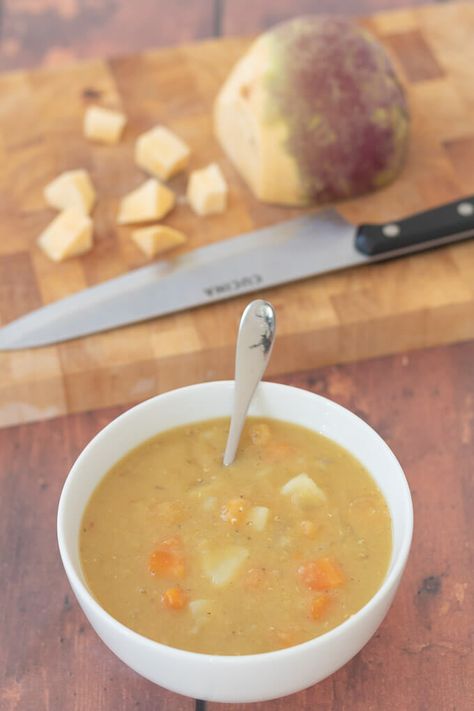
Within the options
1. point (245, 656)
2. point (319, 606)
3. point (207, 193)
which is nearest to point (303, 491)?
point (319, 606)

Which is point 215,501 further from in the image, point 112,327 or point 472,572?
point 112,327

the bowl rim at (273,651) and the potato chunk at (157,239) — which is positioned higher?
the bowl rim at (273,651)

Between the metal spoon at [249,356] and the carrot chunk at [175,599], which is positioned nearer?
the carrot chunk at [175,599]

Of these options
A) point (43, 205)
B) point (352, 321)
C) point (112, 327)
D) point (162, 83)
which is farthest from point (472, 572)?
point (162, 83)

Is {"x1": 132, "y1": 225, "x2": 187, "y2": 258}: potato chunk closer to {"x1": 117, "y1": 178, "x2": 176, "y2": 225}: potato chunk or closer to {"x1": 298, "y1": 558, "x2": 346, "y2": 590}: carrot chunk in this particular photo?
{"x1": 117, "y1": 178, "x2": 176, "y2": 225}: potato chunk

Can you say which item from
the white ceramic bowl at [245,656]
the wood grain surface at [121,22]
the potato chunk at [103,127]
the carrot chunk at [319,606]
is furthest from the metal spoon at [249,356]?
the wood grain surface at [121,22]

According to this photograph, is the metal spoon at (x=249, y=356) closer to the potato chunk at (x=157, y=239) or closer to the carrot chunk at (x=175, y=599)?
the carrot chunk at (x=175, y=599)
